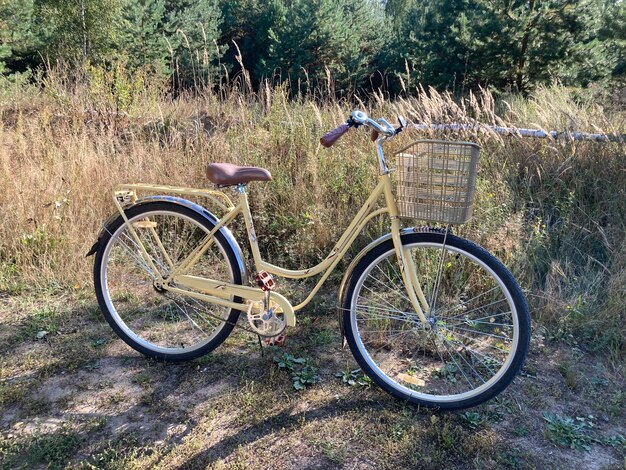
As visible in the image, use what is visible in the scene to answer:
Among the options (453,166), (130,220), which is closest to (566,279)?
(453,166)

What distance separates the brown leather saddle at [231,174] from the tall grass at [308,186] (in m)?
1.37

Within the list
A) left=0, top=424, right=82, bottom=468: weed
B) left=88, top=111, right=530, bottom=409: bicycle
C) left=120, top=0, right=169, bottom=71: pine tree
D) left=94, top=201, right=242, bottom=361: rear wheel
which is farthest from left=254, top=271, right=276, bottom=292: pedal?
left=120, top=0, right=169, bottom=71: pine tree

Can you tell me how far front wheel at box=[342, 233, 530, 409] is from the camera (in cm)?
220

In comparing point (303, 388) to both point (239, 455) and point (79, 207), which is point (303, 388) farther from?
point (79, 207)

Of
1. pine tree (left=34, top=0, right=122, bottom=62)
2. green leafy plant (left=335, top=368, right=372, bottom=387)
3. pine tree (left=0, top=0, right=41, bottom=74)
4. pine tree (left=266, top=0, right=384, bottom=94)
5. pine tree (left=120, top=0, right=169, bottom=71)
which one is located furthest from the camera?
pine tree (left=266, top=0, right=384, bottom=94)

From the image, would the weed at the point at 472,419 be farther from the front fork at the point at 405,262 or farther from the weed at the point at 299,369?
the weed at the point at 299,369

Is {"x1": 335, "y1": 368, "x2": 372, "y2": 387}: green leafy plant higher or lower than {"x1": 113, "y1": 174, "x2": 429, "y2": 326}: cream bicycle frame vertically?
lower

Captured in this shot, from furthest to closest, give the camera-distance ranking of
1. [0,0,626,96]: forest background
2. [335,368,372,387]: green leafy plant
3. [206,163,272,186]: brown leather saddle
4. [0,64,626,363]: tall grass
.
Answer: [0,0,626,96]: forest background < [0,64,626,363]: tall grass < [335,368,372,387]: green leafy plant < [206,163,272,186]: brown leather saddle

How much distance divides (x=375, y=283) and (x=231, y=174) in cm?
141

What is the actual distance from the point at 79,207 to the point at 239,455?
2.88 m

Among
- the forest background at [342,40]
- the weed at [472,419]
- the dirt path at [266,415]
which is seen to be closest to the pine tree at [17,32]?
the forest background at [342,40]

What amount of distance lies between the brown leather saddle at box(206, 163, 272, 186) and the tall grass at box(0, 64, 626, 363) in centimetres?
137

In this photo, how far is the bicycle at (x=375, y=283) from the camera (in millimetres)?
2152

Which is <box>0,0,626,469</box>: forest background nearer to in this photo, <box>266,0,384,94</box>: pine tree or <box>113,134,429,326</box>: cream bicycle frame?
<box>113,134,429,326</box>: cream bicycle frame
